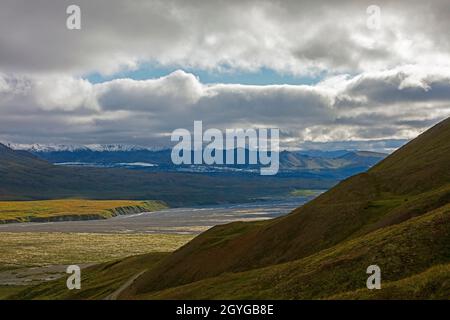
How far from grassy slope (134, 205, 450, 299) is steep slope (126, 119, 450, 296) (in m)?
15.1

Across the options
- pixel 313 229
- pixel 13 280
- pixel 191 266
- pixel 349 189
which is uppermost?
pixel 349 189

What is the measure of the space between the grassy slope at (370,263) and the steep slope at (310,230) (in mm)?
15069

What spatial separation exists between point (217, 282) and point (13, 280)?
9216 centimetres

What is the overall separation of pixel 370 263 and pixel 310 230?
108 feet

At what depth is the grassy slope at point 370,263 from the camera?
39156 mm

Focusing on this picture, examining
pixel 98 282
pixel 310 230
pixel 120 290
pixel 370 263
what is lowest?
pixel 98 282

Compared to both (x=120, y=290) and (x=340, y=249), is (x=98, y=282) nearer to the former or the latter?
(x=120, y=290)

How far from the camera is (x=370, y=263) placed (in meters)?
47.6

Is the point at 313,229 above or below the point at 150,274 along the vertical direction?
above

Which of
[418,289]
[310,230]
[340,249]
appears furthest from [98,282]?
[418,289]
